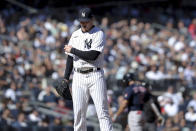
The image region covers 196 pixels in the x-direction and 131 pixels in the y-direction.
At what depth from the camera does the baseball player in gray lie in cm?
673

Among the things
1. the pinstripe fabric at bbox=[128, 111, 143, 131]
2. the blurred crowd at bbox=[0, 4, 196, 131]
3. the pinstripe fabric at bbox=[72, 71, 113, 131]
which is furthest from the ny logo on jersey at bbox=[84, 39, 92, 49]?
the blurred crowd at bbox=[0, 4, 196, 131]

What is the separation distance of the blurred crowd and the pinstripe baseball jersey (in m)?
4.63

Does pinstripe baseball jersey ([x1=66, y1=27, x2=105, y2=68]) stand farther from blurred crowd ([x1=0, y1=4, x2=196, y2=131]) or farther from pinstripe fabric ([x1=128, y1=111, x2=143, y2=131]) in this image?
blurred crowd ([x1=0, y1=4, x2=196, y2=131])

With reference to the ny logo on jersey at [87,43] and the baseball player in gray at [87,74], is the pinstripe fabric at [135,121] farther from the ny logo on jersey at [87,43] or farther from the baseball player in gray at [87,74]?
the ny logo on jersey at [87,43]

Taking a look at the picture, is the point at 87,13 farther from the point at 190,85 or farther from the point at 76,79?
the point at 190,85

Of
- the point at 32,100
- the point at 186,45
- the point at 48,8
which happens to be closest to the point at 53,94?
the point at 32,100

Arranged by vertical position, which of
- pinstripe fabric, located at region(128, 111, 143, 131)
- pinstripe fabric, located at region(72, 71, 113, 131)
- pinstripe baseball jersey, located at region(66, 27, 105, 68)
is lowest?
pinstripe fabric, located at region(128, 111, 143, 131)

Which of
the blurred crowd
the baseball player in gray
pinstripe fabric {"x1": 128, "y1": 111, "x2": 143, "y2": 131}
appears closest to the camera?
the baseball player in gray

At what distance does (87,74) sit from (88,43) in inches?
15.4

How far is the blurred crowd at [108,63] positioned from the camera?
12898 mm

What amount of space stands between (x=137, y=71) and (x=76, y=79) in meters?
8.81

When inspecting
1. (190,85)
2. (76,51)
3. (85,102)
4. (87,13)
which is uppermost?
(87,13)

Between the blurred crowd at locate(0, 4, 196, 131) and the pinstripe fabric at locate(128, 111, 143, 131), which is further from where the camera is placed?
the blurred crowd at locate(0, 4, 196, 131)

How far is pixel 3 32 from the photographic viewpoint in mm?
16484
